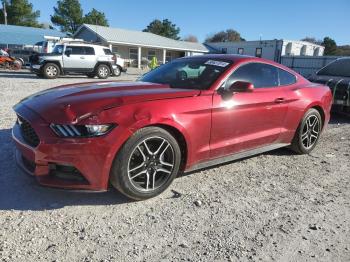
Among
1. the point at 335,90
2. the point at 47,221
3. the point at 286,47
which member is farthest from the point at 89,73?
the point at 286,47

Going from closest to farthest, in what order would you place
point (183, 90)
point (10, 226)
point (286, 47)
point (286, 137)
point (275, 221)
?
point (10, 226) → point (275, 221) → point (183, 90) → point (286, 137) → point (286, 47)

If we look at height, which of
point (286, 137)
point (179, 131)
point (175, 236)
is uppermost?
point (179, 131)

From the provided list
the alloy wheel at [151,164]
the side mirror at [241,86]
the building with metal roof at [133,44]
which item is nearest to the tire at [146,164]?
the alloy wheel at [151,164]

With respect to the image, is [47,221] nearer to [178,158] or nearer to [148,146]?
[148,146]

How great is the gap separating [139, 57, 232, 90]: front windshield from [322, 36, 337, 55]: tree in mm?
71712

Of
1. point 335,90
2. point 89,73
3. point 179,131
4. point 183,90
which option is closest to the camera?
point 179,131

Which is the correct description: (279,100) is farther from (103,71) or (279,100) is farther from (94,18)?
(94,18)

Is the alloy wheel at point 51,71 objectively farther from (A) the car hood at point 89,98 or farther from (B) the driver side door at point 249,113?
(B) the driver side door at point 249,113

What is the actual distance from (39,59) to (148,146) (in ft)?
53.2

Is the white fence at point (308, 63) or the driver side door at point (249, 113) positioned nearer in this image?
the driver side door at point (249, 113)

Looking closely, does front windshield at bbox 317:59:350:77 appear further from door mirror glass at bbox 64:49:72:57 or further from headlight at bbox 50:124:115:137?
door mirror glass at bbox 64:49:72:57

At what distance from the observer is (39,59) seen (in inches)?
704

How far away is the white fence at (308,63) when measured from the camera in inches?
821

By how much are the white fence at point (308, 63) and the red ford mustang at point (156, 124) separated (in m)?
17.4
